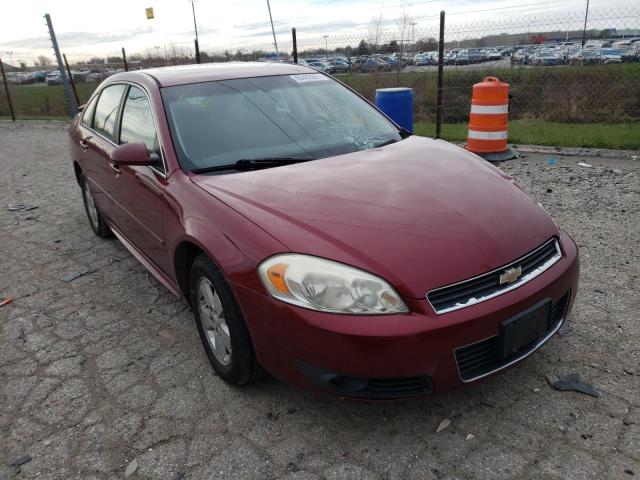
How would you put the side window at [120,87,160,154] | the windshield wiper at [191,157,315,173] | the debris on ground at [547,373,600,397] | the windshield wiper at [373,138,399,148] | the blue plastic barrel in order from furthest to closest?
the blue plastic barrel, the windshield wiper at [373,138,399,148], the side window at [120,87,160,154], the windshield wiper at [191,157,315,173], the debris on ground at [547,373,600,397]

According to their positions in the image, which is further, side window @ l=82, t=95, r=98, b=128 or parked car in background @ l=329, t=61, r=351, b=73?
parked car in background @ l=329, t=61, r=351, b=73

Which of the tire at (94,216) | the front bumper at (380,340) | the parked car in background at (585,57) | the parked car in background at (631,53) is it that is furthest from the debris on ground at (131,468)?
the parked car in background at (631,53)

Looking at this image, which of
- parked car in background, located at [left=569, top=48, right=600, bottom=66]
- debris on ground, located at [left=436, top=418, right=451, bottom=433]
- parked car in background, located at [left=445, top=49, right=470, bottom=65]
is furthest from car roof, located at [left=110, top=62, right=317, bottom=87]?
parked car in background, located at [left=569, top=48, right=600, bottom=66]

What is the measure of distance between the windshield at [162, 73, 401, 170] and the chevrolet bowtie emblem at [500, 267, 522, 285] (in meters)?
1.35

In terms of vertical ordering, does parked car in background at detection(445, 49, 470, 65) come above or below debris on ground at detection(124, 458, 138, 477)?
above

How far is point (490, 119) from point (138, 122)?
5.18 meters

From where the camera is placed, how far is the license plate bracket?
2.09 meters

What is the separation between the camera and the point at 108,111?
167 inches

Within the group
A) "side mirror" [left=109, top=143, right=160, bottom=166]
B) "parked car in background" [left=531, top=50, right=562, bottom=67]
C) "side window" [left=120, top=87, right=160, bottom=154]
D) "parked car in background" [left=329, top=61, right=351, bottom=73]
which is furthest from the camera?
"parked car in background" [left=531, top=50, right=562, bottom=67]

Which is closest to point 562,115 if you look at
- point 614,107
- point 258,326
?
point 614,107

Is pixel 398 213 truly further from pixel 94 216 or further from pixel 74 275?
pixel 94 216

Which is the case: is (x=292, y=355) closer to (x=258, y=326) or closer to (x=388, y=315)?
(x=258, y=326)

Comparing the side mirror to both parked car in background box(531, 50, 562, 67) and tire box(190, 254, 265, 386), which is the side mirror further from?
parked car in background box(531, 50, 562, 67)

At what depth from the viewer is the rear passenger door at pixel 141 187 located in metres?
3.06
